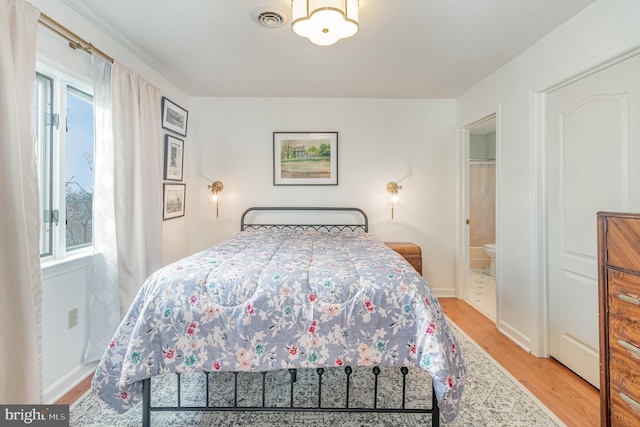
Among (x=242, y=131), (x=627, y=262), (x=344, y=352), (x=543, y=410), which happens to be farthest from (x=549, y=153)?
(x=242, y=131)

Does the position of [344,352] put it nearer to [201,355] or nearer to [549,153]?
[201,355]

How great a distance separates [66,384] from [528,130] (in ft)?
13.2

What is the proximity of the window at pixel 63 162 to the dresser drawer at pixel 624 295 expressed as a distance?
3.28 metres

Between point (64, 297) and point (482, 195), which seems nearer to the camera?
point (64, 297)

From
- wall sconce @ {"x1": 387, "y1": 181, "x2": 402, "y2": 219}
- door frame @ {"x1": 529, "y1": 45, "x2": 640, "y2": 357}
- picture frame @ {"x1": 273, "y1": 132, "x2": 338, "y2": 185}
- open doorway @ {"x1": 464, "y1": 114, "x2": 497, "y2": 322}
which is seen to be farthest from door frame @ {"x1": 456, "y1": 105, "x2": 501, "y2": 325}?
open doorway @ {"x1": 464, "y1": 114, "x2": 497, "y2": 322}

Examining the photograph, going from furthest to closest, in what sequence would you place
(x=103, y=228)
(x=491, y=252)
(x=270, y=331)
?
(x=491, y=252)
(x=103, y=228)
(x=270, y=331)

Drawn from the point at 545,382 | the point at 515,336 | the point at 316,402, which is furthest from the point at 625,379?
the point at 316,402

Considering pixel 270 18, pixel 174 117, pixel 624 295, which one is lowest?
pixel 624 295

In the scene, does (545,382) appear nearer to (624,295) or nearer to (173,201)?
(624,295)

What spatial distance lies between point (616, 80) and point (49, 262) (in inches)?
151

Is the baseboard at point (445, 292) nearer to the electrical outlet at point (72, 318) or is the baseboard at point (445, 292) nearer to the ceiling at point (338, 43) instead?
the ceiling at point (338, 43)

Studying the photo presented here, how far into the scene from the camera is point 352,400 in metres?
1.89

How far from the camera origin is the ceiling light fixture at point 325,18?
5.68ft

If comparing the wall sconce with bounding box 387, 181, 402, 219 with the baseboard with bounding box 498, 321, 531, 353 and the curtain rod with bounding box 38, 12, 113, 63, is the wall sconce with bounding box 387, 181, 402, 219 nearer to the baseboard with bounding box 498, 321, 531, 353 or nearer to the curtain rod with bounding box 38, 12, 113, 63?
the baseboard with bounding box 498, 321, 531, 353
